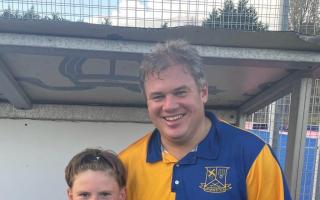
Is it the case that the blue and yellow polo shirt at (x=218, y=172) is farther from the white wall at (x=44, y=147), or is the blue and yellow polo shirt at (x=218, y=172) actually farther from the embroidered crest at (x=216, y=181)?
the white wall at (x=44, y=147)

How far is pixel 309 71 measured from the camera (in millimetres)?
1971

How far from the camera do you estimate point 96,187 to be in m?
1.88

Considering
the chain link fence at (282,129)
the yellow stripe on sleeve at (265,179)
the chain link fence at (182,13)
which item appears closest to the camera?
the yellow stripe on sleeve at (265,179)

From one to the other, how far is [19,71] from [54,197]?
1.21 metres

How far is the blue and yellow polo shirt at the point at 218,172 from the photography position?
1.70 m

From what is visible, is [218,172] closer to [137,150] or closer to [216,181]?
[216,181]

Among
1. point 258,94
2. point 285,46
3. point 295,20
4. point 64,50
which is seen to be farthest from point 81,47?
point 258,94

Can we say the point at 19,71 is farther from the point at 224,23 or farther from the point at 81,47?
the point at 224,23

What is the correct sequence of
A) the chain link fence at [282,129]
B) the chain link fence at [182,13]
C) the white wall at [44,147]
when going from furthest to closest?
the chain link fence at [282,129] → the white wall at [44,147] → the chain link fence at [182,13]

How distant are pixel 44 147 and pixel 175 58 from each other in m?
1.70

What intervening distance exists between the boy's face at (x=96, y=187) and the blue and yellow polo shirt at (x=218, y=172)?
3.5 inches

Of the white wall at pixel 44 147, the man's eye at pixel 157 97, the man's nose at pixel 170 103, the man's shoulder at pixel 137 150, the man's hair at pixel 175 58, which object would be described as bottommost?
the white wall at pixel 44 147

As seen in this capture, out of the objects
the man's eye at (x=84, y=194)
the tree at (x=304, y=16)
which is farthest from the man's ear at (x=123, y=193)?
the tree at (x=304, y=16)

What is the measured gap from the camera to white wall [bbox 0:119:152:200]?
3.10 m
